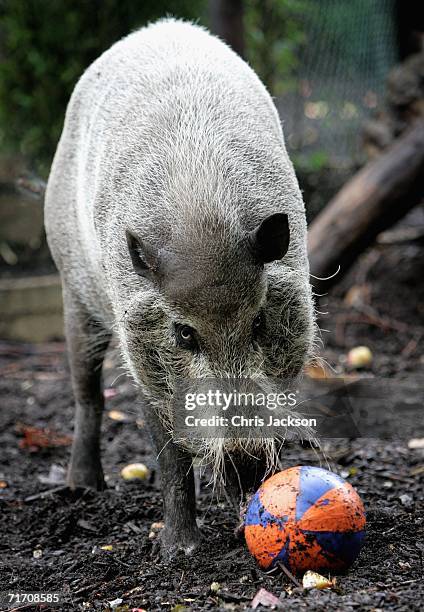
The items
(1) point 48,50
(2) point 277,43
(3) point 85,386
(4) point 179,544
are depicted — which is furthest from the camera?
(2) point 277,43

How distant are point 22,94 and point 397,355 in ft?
17.1

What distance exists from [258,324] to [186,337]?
325 millimetres

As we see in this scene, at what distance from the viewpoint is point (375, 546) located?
12.6 ft

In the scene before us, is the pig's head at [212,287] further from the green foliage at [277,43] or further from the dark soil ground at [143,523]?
the green foliage at [277,43]

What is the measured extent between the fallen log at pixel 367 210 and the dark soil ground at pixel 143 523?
3.12 ft

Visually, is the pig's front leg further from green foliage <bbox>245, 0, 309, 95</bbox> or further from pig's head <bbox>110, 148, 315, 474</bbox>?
green foliage <bbox>245, 0, 309, 95</bbox>

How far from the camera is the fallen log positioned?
7.86 m

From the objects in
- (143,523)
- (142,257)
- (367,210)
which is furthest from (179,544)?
(367,210)

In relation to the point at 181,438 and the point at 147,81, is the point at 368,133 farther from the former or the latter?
the point at 181,438

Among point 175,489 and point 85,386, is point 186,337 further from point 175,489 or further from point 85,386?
point 85,386

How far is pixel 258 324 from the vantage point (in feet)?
12.3

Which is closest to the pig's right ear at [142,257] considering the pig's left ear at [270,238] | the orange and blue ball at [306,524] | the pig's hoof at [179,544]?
the pig's left ear at [270,238]

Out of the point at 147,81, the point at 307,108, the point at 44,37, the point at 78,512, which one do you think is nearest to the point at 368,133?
the point at 307,108

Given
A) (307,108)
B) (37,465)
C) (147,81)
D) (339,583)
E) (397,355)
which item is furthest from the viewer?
(307,108)
